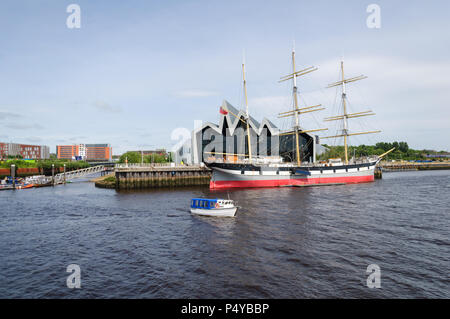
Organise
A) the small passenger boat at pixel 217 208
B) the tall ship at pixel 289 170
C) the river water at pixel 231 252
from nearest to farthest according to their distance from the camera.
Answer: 1. the river water at pixel 231 252
2. the small passenger boat at pixel 217 208
3. the tall ship at pixel 289 170

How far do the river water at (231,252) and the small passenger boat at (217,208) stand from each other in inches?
45.2

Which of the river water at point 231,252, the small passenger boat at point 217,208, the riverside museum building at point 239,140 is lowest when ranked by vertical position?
the river water at point 231,252

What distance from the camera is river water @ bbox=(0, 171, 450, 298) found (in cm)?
1393

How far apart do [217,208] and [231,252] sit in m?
10.5

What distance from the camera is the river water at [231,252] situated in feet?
45.7

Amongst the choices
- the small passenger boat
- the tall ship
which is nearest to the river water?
the small passenger boat

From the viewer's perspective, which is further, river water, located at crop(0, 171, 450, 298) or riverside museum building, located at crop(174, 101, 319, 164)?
riverside museum building, located at crop(174, 101, 319, 164)

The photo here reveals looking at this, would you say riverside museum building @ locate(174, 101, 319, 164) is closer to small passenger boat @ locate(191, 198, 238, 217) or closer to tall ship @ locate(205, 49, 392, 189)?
tall ship @ locate(205, 49, 392, 189)

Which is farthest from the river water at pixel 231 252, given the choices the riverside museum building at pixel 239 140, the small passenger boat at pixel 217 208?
the riverside museum building at pixel 239 140

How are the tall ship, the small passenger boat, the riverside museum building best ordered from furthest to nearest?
1. the riverside museum building
2. the tall ship
3. the small passenger boat

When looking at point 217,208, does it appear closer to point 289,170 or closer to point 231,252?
point 231,252

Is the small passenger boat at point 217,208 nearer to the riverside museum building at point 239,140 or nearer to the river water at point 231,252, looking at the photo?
the river water at point 231,252

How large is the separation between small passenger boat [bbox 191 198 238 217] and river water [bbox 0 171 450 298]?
115 centimetres
